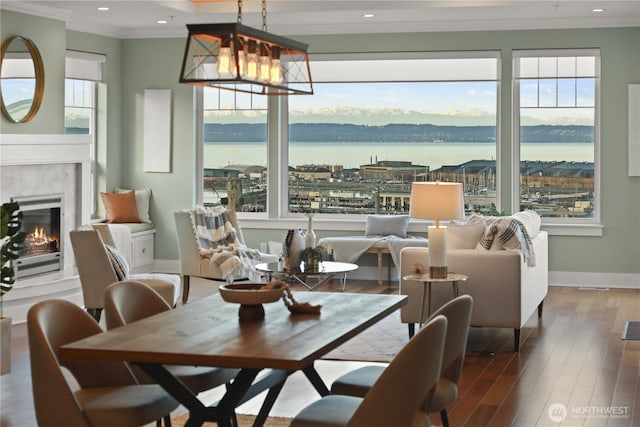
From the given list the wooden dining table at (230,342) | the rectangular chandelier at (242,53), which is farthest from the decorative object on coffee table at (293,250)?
the wooden dining table at (230,342)

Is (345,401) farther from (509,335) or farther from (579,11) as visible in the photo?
(579,11)

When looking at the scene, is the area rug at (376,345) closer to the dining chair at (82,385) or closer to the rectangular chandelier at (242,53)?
the rectangular chandelier at (242,53)

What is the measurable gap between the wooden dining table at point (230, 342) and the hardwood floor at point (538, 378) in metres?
1.09

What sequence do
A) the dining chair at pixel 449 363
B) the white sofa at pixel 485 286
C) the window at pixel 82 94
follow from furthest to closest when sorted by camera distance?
the window at pixel 82 94
the white sofa at pixel 485 286
the dining chair at pixel 449 363

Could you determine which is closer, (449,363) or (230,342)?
(230,342)

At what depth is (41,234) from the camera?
329 inches

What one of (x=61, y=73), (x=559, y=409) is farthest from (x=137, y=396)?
(x=61, y=73)

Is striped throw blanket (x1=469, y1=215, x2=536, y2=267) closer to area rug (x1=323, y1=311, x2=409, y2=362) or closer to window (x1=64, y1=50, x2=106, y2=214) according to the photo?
area rug (x1=323, y1=311, x2=409, y2=362)

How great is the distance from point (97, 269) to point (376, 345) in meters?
2.16

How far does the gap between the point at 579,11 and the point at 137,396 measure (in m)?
6.98

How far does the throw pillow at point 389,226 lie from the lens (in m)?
9.95

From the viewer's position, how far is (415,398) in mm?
3045

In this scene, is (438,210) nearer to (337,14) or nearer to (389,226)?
(389,226)

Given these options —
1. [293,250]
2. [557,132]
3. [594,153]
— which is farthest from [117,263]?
[594,153]
